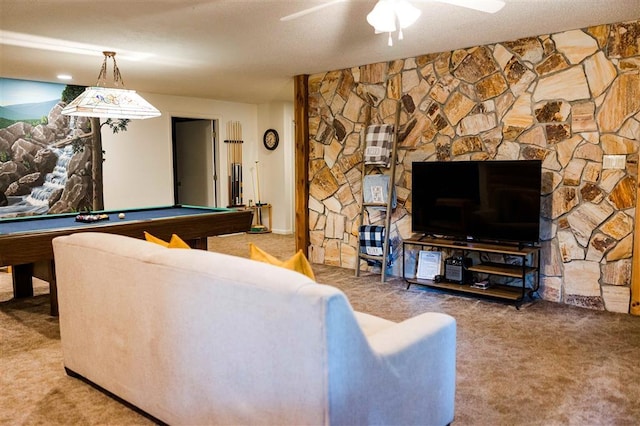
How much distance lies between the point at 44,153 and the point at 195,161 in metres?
2.70

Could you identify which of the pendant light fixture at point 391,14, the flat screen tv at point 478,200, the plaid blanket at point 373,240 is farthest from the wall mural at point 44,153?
the pendant light fixture at point 391,14

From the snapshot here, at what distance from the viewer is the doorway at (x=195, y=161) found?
27.3 feet

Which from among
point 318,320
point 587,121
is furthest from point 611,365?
point 318,320

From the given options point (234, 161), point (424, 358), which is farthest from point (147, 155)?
point (424, 358)

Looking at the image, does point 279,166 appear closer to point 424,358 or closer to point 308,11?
point 308,11

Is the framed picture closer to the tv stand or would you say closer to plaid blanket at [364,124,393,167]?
the tv stand

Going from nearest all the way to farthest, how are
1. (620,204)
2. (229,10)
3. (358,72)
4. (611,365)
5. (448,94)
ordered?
(611,365) → (229,10) → (620,204) → (448,94) → (358,72)

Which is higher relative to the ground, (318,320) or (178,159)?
(178,159)

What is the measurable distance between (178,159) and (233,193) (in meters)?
1.37

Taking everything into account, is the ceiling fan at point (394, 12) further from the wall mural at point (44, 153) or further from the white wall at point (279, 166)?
the white wall at point (279, 166)

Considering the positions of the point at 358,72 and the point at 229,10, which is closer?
the point at 229,10

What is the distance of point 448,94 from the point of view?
4.79 m

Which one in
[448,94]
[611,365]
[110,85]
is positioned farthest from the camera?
[110,85]

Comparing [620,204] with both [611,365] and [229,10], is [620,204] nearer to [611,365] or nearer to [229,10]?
[611,365]
